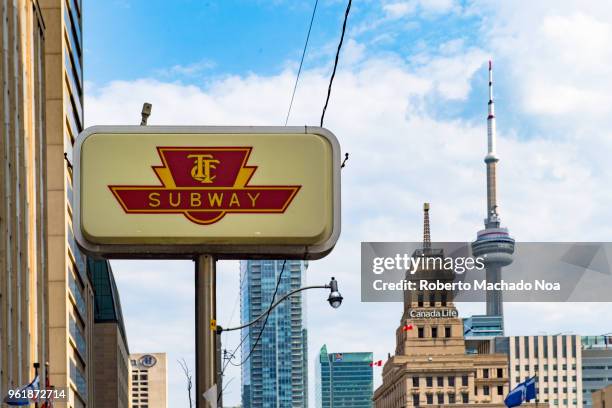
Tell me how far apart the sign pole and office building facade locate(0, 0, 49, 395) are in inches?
1601

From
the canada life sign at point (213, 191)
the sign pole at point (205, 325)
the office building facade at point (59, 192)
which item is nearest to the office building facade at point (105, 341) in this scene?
the office building facade at point (59, 192)

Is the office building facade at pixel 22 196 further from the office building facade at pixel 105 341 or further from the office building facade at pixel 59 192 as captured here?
the office building facade at pixel 105 341

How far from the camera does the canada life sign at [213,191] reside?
376 inches

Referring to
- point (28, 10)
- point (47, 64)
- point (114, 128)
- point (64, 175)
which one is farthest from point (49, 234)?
point (114, 128)

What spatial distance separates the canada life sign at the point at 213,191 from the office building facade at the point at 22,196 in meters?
40.8

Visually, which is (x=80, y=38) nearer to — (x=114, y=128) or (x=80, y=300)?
(x=80, y=300)

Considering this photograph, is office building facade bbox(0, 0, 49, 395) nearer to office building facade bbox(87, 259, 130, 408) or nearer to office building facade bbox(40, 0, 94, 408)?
office building facade bbox(40, 0, 94, 408)

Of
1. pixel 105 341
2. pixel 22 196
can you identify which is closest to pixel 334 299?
pixel 22 196

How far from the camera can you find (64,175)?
266ft

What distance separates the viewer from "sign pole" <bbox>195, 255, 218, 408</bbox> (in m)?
9.85

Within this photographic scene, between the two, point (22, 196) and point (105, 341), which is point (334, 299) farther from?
point (105, 341)

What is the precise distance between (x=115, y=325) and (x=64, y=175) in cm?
5567

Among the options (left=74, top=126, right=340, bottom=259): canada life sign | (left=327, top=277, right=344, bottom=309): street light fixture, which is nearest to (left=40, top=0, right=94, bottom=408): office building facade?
(left=327, top=277, right=344, bottom=309): street light fixture

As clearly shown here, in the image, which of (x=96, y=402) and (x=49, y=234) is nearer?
(x=49, y=234)
